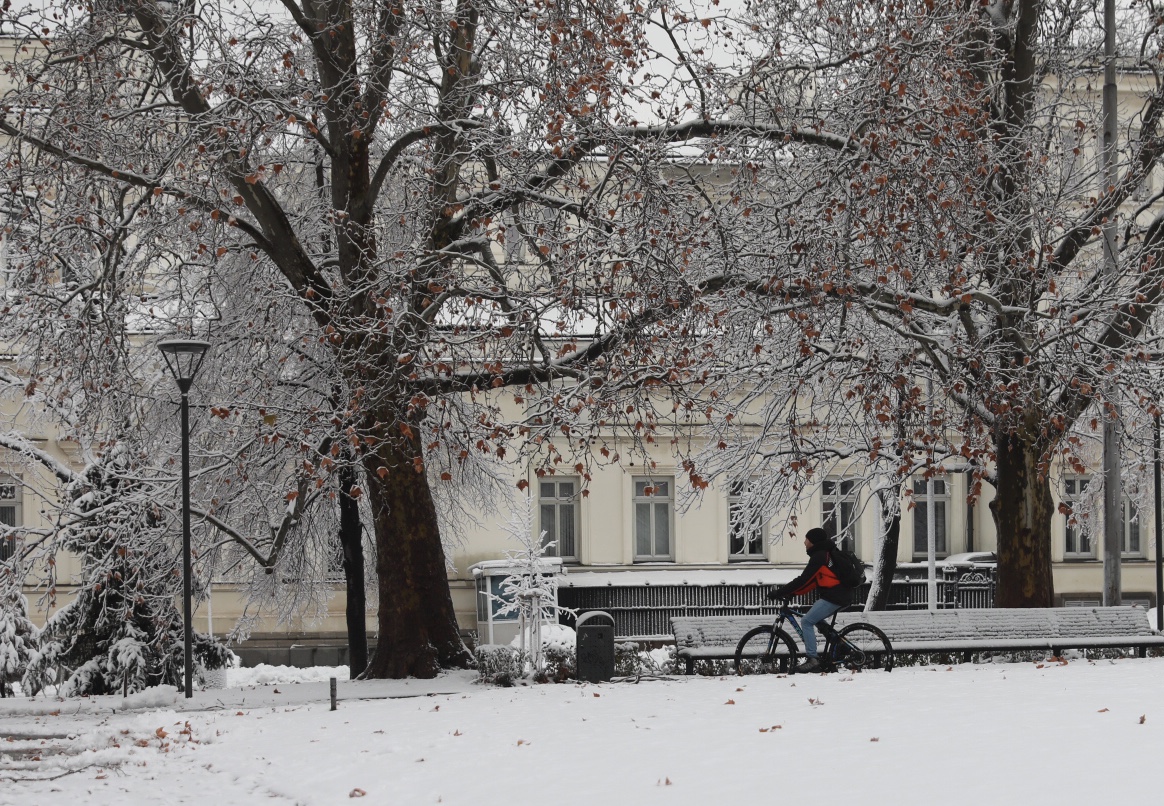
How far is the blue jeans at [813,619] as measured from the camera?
51.4 feet

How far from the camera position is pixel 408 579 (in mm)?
18844

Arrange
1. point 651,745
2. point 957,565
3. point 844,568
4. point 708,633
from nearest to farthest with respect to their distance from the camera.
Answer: point 651,745 < point 844,568 < point 708,633 < point 957,565

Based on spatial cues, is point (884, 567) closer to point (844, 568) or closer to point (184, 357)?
point (844, 568)

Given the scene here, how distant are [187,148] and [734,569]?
74.2 ft

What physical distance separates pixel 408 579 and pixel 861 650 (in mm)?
5930

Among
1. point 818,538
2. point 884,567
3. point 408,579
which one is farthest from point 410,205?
point 884,567

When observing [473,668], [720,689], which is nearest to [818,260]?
[720,689]

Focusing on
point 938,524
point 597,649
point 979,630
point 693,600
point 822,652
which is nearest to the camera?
point 597,649

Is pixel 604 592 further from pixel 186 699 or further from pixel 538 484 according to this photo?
pixel 186 699

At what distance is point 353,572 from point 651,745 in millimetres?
9246

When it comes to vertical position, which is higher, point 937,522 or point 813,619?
point 937,522

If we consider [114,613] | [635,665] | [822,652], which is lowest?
[635,665]

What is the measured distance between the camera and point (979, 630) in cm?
1788

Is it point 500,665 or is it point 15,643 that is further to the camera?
point 15,643
